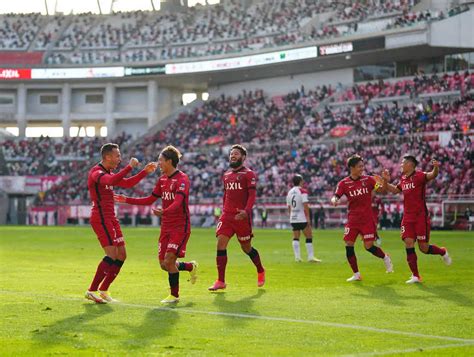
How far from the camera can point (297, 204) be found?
26062 mm

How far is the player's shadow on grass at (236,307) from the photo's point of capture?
12141 mm

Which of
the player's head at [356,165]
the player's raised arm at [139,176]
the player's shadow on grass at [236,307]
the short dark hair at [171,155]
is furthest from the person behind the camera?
the player's head at [356,165]

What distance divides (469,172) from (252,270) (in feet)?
105

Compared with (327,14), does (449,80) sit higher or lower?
lower

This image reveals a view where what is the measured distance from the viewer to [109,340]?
10.4 meters

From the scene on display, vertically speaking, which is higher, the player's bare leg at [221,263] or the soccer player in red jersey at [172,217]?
the soccer player in red jersey at [172,217]

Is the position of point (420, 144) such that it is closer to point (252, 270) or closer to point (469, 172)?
point (469, 172)

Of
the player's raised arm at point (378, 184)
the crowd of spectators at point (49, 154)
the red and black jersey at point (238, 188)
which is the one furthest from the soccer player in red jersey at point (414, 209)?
the crowd of spectators at point (49, 154)

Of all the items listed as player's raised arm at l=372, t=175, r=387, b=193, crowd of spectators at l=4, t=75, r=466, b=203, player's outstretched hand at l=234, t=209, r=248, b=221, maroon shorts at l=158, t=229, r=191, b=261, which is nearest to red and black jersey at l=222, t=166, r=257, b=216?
player's outstretched hand at l=234, t=209, r=248, b=221

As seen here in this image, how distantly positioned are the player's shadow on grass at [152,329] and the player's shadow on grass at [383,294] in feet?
11.1

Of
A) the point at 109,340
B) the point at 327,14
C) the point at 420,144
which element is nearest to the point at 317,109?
the point at 327,14

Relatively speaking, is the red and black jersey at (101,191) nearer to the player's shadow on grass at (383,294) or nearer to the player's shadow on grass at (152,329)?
the player's shadow on grass at (152,329)

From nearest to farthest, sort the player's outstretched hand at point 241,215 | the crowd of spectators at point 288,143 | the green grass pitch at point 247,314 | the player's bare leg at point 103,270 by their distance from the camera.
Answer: the green grass pitch at point 247,314 < the player's bare leg at point 103,270 < the player's outstretched hand at point 241,215 < the crowd of spectators at point 288,143

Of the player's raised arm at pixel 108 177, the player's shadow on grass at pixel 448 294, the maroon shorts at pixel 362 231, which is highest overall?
the player's raised arm at pixel 108 177
